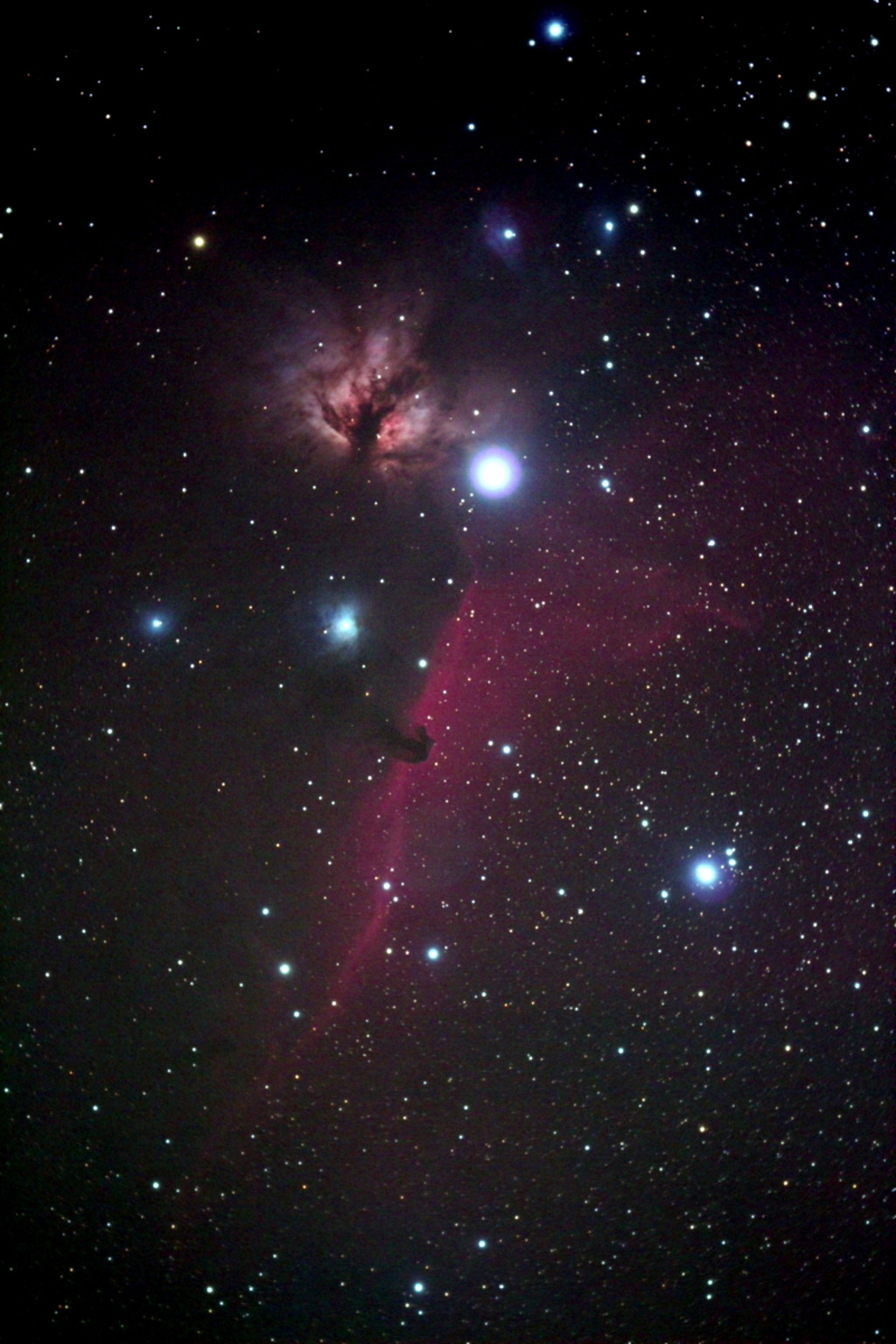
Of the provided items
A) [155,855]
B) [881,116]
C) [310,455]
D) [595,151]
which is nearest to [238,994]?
[155,855]

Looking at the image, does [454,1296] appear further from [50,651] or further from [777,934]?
[50,651]

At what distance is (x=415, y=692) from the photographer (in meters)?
0.59

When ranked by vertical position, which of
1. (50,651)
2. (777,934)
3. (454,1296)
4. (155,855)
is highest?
(50,651)

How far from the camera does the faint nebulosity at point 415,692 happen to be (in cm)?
59

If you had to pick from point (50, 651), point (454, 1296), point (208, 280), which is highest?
point (208, 280)

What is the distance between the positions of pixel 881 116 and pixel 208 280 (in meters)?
0.60

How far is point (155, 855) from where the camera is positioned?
1.98 ft

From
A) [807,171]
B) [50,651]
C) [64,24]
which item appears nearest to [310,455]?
[50,651]

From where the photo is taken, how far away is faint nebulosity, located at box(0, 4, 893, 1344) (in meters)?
0.59

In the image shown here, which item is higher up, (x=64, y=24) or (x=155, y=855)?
(x=64, y=24)

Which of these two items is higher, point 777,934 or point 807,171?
point 807,171

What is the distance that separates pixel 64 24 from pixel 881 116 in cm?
69

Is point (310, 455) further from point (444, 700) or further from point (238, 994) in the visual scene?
point (238, 994)

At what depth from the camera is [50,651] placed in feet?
2.02
